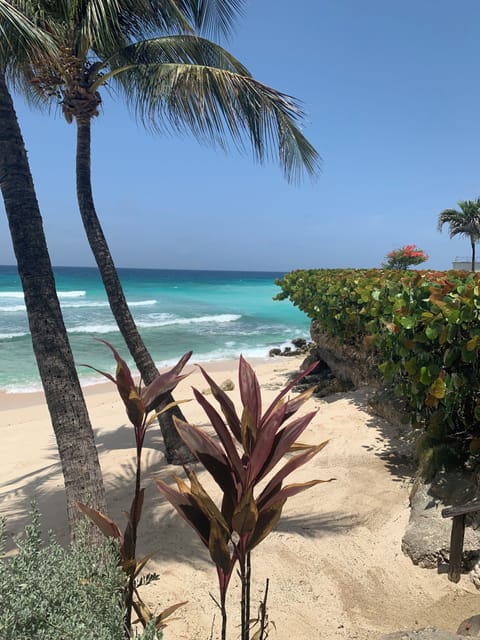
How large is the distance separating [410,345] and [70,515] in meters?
2.65

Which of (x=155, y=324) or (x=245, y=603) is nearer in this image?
(x=245, y=603)

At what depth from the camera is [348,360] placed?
7.23 metres

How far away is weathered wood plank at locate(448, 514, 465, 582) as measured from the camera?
2473mm

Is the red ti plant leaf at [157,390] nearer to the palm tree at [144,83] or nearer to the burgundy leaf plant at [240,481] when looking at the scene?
the burgundy leaf plant at [240,481]

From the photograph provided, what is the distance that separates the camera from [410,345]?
3178 millimetres

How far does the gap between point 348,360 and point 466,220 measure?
3230 centimetres

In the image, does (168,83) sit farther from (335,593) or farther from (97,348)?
(97,348)

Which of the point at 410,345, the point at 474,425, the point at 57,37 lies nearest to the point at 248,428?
the point at 410,345

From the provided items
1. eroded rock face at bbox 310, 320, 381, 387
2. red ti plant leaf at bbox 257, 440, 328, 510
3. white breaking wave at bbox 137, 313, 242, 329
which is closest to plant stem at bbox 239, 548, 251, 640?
red ti plant leaf at bbox 257, 440, 328, 510

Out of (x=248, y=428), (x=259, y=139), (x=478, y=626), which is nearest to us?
(x=248, y=428)

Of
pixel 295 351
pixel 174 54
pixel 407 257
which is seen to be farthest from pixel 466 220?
pixel 174 54

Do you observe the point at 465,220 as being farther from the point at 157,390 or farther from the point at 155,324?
the point at 157,390

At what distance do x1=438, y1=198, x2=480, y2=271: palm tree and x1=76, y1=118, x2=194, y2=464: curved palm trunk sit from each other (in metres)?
34.4

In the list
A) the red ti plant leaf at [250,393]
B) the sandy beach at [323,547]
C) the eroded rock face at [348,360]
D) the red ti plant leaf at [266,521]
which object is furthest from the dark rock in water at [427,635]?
the eroded rock face at [348,360]
